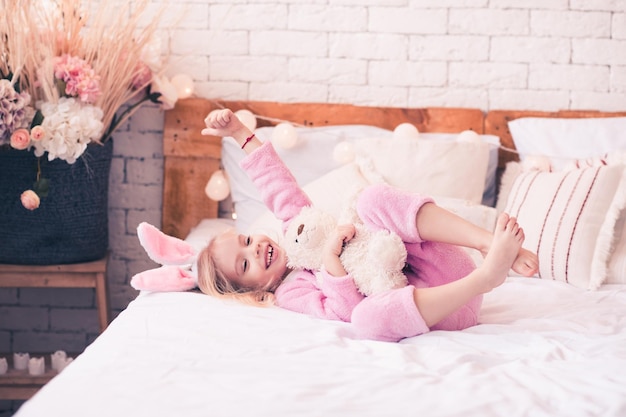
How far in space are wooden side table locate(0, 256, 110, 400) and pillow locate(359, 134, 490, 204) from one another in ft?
3.25

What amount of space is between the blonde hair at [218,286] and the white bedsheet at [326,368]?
9 centimetres

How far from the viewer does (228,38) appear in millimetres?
2664

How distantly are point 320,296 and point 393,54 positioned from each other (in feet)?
4.24

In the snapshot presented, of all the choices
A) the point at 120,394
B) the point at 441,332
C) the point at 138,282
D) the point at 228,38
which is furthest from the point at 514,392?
the point at 228,38

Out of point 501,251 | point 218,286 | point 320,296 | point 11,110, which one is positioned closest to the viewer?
point 501,251

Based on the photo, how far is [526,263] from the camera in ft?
4.76

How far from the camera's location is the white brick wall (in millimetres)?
2635

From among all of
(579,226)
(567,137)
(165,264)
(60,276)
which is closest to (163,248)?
(165,264)

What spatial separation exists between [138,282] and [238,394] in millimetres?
820

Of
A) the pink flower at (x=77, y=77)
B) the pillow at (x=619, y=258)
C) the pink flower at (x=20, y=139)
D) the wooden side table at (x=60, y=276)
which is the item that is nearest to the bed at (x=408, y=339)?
the pillow at (x=619, y=258)

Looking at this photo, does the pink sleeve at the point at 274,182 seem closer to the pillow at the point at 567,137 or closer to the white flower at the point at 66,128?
the white flower at the point at 66,128

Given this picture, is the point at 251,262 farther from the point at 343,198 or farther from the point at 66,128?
the point at 66,128

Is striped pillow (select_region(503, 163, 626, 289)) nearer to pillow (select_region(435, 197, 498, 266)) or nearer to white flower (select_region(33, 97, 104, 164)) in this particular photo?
pillow (select_region(435, 197, 498, 266))

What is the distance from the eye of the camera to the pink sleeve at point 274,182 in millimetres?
1939
